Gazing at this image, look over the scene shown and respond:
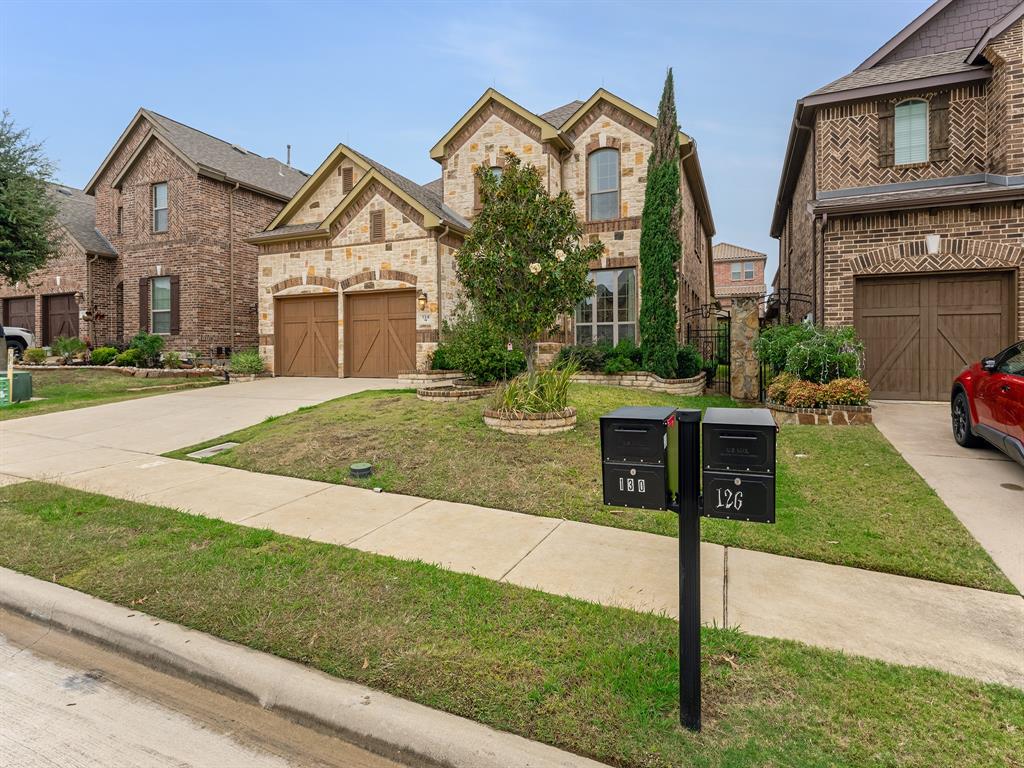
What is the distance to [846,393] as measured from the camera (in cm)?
916

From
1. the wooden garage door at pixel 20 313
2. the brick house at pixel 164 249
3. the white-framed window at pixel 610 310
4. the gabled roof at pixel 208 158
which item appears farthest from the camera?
the wooden garage door at pixel 20 313

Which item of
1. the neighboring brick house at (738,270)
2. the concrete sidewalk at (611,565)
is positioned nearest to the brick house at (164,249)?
the concrete sidewalk at (611,565)

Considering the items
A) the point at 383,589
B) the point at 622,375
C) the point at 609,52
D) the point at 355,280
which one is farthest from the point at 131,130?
the point at 383,589

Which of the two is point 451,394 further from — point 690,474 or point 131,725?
point 690,474

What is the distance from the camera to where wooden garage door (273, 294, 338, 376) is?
57.4 feet

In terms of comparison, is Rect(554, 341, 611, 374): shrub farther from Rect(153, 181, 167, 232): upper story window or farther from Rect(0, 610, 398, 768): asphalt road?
Rect(153, 181, 167, 232): upper story window

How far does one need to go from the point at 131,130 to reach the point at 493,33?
16.1 m

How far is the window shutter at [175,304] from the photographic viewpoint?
20.5m

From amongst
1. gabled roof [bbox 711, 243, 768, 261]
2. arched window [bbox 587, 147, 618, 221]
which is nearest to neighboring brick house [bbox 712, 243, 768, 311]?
gabled roof [bbox 711, 243, 768, 261]

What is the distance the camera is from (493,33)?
15.2m

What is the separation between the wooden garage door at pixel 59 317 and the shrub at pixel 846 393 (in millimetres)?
26826

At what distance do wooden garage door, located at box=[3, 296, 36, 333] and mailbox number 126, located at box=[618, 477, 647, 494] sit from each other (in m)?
29.9

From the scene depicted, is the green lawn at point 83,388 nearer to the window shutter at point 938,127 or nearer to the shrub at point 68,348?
the shrub at point 68,348

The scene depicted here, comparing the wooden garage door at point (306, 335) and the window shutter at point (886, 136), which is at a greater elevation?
the window shutter at point (886, 136)
